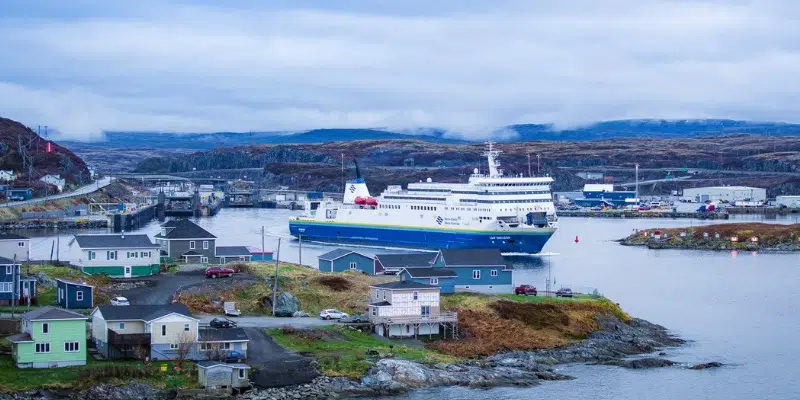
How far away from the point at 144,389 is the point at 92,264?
40.9ft

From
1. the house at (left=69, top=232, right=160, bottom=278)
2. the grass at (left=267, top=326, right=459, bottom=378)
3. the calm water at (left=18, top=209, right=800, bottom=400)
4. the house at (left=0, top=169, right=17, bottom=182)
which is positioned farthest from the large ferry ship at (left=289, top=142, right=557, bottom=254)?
the house at (left=0, top=169, right=17, bottom=182)

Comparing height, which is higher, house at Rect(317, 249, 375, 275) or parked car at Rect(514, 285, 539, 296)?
house at Rect(317, 249, 375, 275)

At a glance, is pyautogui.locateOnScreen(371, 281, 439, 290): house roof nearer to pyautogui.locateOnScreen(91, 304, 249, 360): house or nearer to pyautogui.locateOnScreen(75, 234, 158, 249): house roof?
pyautogui.locateOnScreen(91, 304, 249, 360): house

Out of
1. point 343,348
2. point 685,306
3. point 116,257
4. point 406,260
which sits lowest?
point 685,306

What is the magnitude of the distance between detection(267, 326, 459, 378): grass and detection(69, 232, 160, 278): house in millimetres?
8429

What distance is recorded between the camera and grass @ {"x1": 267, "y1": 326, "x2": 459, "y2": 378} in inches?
1044

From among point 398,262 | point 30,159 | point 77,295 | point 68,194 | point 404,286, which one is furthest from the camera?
point 30,159

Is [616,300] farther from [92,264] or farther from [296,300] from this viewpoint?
[92,264]

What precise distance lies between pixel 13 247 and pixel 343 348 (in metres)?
13.7

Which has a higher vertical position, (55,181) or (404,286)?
(55,181)

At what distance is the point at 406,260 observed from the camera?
39.4 metres

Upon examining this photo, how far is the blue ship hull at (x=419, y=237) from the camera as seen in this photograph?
60.0 metres

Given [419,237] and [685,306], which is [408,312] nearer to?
[685,306]

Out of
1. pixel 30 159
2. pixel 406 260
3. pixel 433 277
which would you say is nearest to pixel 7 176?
pixel 30 159
